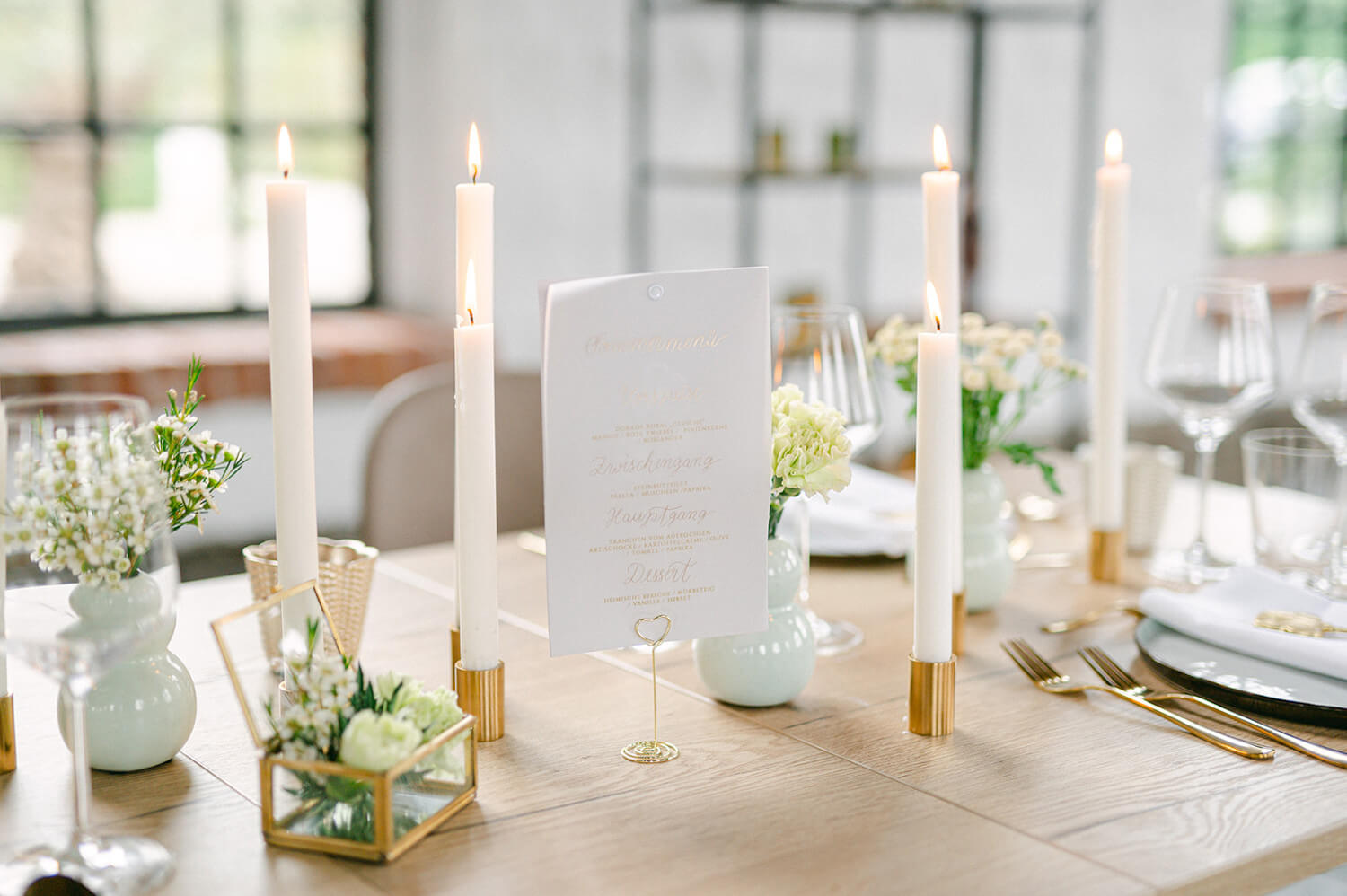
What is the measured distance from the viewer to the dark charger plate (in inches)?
34.3

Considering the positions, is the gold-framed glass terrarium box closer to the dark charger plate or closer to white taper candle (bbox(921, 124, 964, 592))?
white taper candle (bbox(921, 124, 964, 592))

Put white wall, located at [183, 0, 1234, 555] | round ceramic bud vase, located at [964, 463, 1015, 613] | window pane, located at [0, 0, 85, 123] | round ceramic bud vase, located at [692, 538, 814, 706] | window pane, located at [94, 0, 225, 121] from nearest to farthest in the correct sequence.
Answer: round ceramic bud vase, located at [692, 538, 814, 706]
round ceramic bud vase, located at [964, 463, 1015, 613]
window pane, located at [0, 0, 85, 123]
window pane, located at [94, 0, 225, 121]
white wall, located at [183, 0, 1234, 555]

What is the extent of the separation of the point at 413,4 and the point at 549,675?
2626 mm

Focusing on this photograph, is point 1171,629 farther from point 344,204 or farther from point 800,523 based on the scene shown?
point 344,204

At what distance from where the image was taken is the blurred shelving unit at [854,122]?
326cm

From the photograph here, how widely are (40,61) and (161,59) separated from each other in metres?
0.25

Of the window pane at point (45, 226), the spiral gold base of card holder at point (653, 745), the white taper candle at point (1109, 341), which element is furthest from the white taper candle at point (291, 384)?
the window pane at point (45, 226)

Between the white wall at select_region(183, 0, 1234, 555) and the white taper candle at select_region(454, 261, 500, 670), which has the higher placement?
the white wall at select_region(183, 0, 1234, 555)

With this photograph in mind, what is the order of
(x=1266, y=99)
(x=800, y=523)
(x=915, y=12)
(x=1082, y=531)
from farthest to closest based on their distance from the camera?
(x=1266, y=99), (x=915, y=12), (x=1082, y=531), (x=800, y=523)

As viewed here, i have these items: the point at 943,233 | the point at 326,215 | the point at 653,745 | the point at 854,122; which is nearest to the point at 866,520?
the point at 943,233

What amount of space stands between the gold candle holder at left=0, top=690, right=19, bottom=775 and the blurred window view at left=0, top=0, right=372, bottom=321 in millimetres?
2354

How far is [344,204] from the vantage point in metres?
3.34

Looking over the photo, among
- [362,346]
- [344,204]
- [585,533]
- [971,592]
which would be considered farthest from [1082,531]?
[344,204]

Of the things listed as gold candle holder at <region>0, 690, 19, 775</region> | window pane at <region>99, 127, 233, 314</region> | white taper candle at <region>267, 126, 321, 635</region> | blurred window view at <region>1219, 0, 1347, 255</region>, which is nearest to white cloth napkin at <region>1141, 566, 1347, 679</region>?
white taper candle at <region>267, 126, 321, 635</region>
